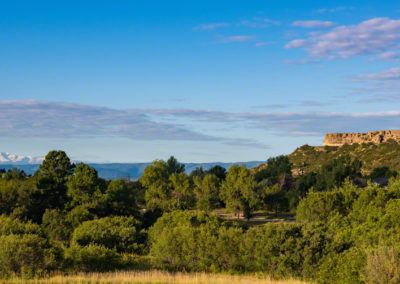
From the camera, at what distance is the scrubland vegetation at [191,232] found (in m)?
22.4

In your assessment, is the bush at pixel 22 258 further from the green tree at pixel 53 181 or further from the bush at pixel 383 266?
the green tree at pixel 53 181

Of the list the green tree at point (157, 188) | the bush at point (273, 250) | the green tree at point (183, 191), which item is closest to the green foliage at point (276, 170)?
the green tree at point (183, 191)

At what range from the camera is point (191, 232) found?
30219 mm

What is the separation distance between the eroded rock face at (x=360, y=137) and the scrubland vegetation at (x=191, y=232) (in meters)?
91.8

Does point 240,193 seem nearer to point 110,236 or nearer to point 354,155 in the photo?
point 110,236

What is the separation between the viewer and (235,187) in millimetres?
74188

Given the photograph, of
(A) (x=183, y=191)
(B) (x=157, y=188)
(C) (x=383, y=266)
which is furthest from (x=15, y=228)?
(A) (x=183, y=191)

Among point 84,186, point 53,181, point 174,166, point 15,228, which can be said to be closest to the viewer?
point 15,228

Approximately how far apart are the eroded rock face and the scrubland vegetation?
91.8 meters

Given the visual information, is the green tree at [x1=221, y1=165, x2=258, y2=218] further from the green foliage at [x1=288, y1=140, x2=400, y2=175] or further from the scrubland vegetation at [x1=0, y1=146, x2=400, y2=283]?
the green foliage at [x1=288, y1=140, x2=400, y2=175]

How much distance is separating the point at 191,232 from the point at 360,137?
162086 mm

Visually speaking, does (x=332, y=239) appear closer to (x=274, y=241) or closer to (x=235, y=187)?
(x=274, y=241)

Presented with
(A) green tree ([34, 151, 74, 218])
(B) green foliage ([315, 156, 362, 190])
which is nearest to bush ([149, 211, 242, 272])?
(A) green tree ([34, 151, 74, 218])

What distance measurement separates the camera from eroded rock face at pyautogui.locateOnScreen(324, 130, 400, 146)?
166 meters
